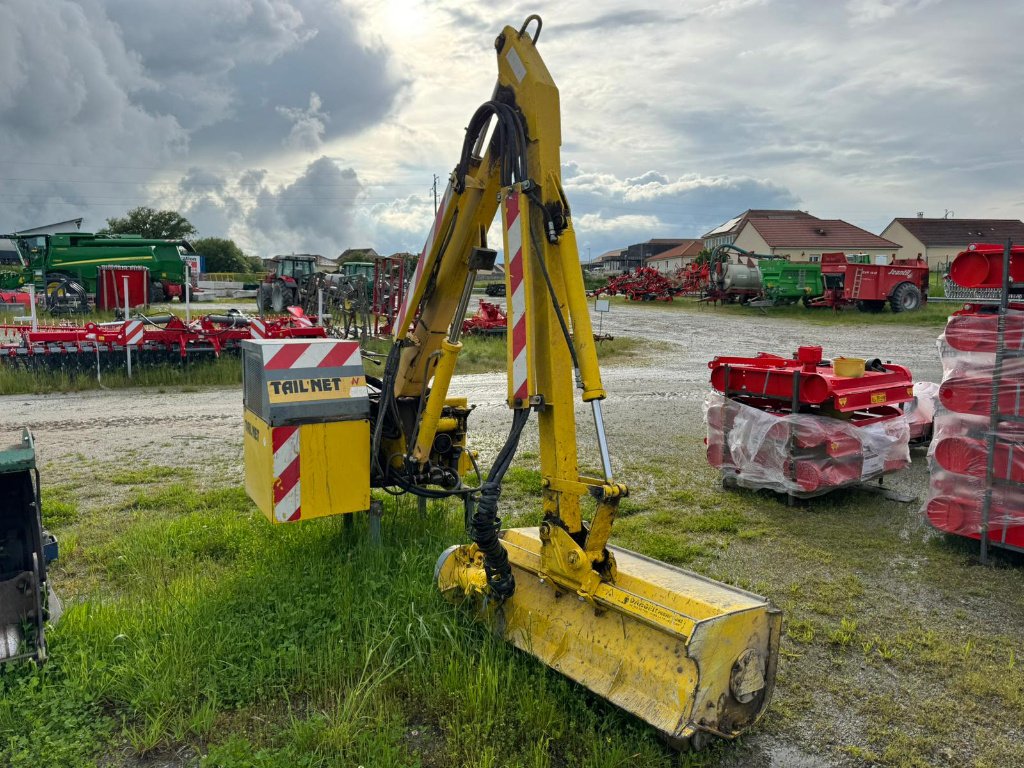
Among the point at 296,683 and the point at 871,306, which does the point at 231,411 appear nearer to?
the point at 296,683

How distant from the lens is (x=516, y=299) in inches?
147

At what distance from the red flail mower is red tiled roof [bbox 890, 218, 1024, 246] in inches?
2188

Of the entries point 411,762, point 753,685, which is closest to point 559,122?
point 753,685

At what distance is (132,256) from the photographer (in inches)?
1163

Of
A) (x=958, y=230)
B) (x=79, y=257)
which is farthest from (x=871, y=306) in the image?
(x=958, y=230)

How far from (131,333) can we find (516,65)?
11312mm

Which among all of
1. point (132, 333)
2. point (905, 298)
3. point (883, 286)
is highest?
point (883, 286)

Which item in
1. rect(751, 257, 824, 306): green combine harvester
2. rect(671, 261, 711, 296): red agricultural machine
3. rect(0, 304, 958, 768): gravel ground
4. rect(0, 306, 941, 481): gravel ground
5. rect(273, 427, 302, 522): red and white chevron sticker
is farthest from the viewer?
rect(671, 261, 711, 296): red agricultural machine

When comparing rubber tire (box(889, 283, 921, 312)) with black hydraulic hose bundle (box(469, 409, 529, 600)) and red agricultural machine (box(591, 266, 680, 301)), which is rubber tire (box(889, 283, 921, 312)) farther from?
black hydraulic hose bundle (box(469, 409, 529, 600))

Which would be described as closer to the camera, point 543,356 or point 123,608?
point 543,356

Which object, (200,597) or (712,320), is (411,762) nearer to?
(200,597)

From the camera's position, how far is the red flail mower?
6293mm

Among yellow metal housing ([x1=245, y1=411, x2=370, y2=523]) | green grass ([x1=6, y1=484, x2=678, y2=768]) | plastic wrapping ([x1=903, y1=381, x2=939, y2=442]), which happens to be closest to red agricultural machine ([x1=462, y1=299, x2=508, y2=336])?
plastic wrapping ([x1=903, y1=381, x2=939, y2=442])

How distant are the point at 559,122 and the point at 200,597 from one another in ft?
10.1
